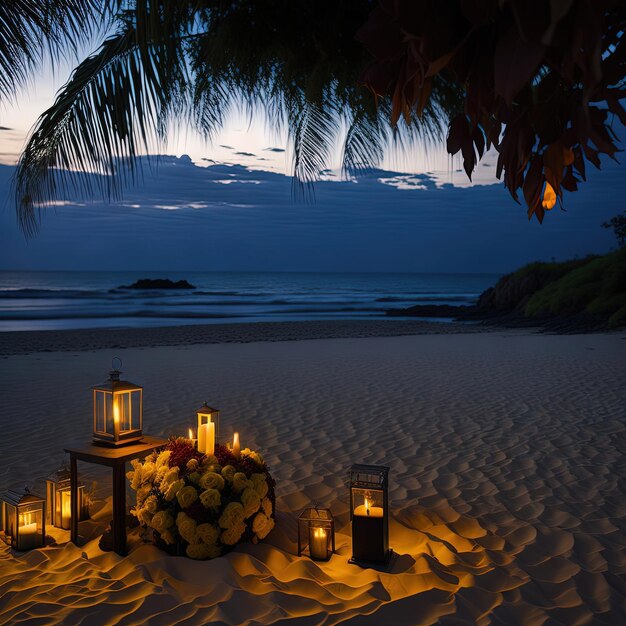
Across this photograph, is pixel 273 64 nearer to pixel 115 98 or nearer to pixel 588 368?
pixel 115 98

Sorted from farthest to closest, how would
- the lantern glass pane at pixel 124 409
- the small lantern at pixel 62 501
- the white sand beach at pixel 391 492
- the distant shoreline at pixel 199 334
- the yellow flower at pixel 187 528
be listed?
1. the distant shoreline at pixel 199 334
2. the small lantern at pixel 62 501
3. the lantern glass pane at pixel 124 409
4. the yellow flower at pixel 187 528
5. the white sand beach at pixel 391 492

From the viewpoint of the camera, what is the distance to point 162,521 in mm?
3105

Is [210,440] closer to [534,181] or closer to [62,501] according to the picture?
[62,501]

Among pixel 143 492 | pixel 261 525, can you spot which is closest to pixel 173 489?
pixel 143 492

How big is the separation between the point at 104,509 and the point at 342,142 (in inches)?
160

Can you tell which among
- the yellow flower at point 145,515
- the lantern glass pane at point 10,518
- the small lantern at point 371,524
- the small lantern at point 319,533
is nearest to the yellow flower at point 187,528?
the yellow flower at point 145,515

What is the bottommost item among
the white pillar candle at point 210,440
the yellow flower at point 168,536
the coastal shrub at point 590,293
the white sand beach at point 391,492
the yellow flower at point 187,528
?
the white sand beach at point 391,492

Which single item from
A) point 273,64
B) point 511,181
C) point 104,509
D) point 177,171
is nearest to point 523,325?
point 177,171

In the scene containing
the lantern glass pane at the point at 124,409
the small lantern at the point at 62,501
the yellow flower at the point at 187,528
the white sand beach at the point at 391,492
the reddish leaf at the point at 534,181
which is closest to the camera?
the reddish leaf at the point at 534,181

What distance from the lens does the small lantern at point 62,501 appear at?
366cm

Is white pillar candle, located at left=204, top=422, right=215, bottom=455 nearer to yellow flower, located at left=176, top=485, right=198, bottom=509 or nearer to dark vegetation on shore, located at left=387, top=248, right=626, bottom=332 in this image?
yellow flower, located at left=176, top=485, right=198, bottom=509

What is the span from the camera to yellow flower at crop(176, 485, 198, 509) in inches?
123

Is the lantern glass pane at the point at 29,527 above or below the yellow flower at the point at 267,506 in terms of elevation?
below

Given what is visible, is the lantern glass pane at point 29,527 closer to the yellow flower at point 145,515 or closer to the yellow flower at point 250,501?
the yellow flower at point 145,515
